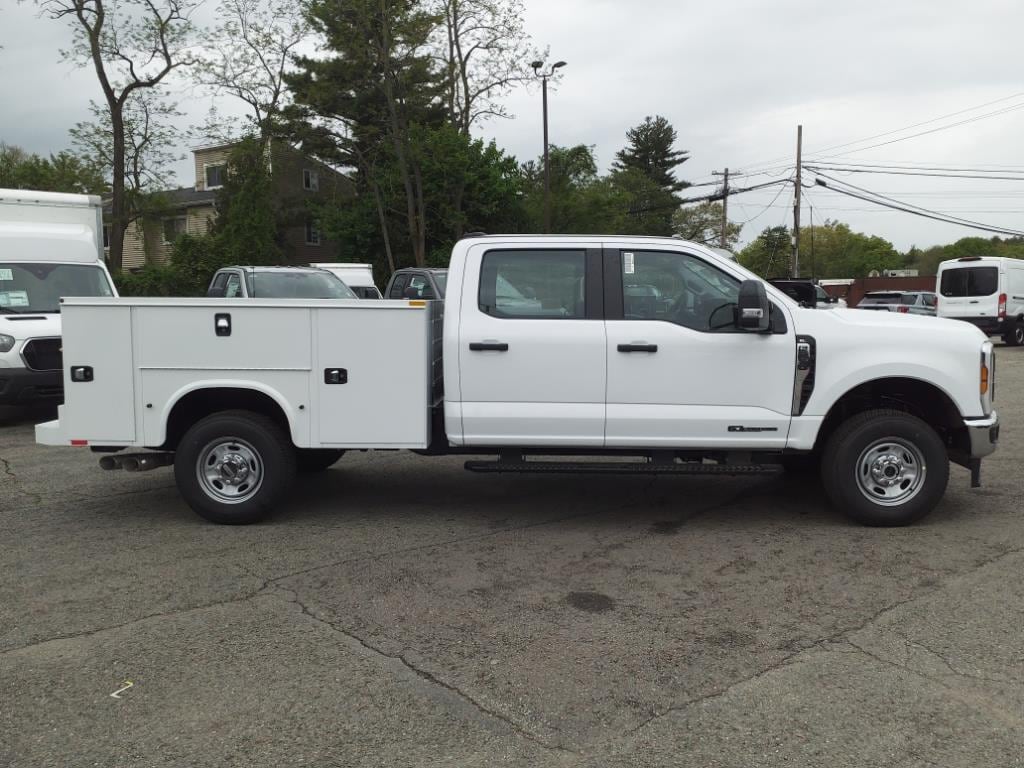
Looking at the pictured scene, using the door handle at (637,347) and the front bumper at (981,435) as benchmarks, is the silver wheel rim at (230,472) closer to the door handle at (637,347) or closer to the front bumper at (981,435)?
the door handle at (637,347)

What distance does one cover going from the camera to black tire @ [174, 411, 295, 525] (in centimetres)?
627

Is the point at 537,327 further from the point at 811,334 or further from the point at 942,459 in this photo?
the point at 942,459

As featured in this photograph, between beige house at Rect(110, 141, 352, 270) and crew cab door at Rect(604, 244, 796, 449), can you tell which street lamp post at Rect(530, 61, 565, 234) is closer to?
beige house at Rect(110, 141, 352, 270)

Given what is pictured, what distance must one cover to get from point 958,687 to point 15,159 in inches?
2269

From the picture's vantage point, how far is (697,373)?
20.0ft

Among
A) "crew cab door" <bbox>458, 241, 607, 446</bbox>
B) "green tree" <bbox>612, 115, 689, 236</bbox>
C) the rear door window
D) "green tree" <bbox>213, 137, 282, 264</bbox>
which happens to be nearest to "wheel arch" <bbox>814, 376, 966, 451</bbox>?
"crew cab door" <bbox>458, 241, 607, 446</bbox>

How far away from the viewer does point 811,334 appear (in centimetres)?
609

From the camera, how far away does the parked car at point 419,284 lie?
15492mm

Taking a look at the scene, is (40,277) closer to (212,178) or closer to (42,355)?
(42,355)

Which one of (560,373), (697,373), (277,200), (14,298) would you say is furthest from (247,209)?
(697,373)

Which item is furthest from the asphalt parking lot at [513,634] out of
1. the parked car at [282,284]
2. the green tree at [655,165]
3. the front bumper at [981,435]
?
the green tree at [655,165]

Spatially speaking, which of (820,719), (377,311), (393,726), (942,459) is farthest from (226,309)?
(942,459)

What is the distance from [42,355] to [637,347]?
793 cm

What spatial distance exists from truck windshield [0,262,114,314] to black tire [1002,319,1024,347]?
23209mm
